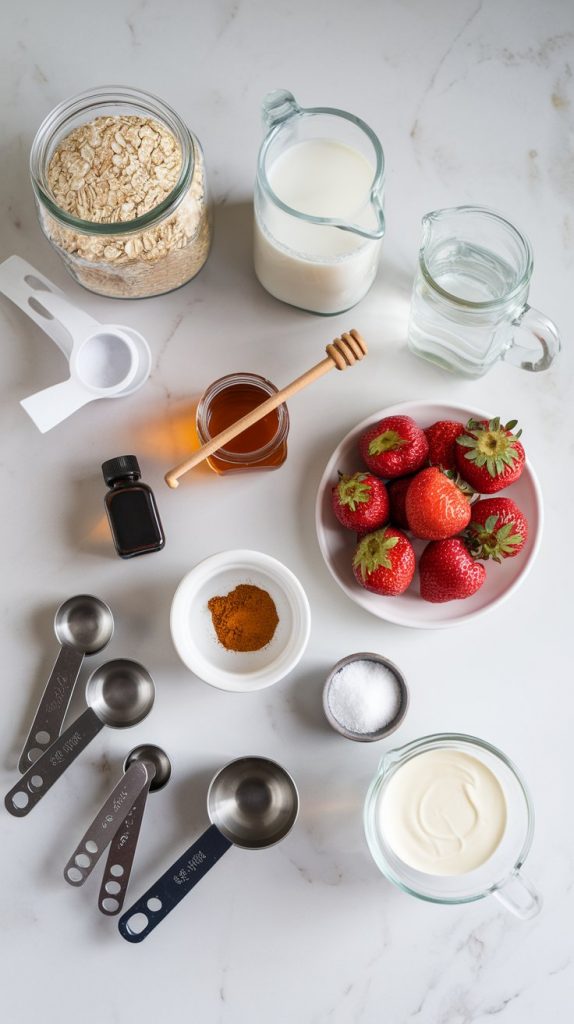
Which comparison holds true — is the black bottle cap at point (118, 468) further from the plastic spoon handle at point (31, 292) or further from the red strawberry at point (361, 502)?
the red strawberry at point (361, 502)

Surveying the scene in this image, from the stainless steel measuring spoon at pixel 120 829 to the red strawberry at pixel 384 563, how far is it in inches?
15.6

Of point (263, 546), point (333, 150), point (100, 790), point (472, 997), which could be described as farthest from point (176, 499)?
point (472, 997)

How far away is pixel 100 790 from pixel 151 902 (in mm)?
171

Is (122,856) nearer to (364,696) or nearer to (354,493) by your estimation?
(364,696)

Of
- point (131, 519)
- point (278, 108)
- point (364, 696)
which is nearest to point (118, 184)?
point (278, 108)

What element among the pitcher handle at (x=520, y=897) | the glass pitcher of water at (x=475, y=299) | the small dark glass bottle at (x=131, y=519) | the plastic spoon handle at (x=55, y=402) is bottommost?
the pitcher handle at (x=520, y=897)

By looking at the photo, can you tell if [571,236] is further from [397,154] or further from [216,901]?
[216,901]

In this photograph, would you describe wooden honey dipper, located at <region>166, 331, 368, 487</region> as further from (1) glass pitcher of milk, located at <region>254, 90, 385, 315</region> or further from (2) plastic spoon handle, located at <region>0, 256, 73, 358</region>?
(2) plastic spoon handle, located at <region>0, 256, 73, 358</region>

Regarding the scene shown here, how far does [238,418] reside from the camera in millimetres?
1356

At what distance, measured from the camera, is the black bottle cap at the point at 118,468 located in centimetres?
129

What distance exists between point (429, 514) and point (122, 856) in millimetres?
645

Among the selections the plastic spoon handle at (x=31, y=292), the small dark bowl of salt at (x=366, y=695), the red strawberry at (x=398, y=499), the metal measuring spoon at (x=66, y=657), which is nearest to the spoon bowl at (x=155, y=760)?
the metal measuring spoon at (x=66, y=657)

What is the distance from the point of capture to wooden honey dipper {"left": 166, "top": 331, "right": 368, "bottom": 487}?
Answer: 1.27 meters

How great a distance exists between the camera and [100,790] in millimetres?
1337
